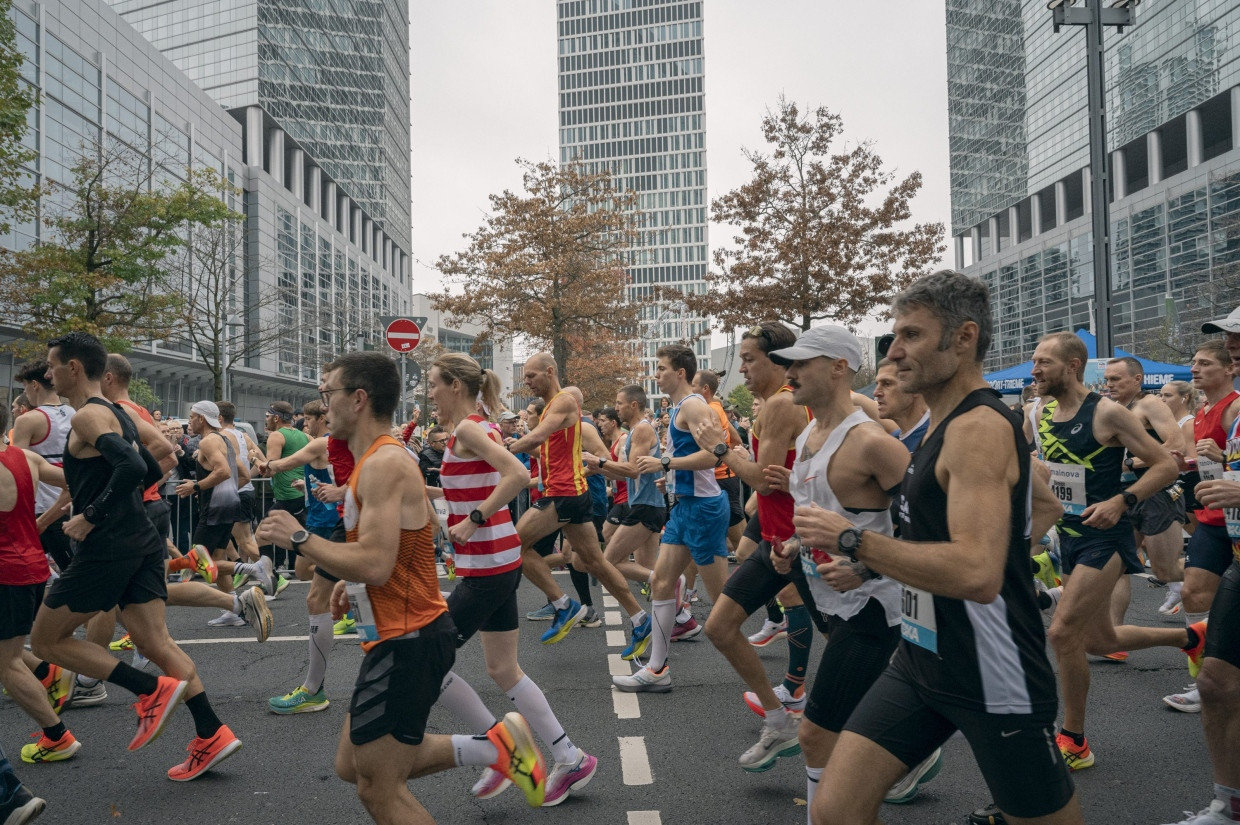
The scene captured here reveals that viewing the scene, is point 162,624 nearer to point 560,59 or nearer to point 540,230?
point 540,230

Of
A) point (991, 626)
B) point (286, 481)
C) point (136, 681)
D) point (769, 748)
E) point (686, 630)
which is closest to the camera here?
point (991, 626)

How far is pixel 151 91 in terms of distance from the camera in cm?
4306

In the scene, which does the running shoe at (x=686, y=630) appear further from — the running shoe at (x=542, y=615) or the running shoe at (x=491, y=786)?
the running shoe at (x=491, y=786)

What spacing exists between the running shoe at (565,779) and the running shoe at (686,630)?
134 inches

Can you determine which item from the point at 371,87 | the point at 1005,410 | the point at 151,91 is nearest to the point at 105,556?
the point at 1005,410

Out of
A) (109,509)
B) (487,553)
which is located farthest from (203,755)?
(487,553)

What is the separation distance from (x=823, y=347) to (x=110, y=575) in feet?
12.4

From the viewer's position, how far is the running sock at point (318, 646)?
562cm

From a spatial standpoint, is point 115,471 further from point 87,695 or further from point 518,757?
point 518,757

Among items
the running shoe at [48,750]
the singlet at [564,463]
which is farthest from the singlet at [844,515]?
the running shoe at [48,750]

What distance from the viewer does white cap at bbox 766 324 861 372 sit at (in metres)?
3.55

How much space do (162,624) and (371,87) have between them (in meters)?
82.1

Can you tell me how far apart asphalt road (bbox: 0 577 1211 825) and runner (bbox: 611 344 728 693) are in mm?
263

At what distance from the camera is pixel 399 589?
310cm
